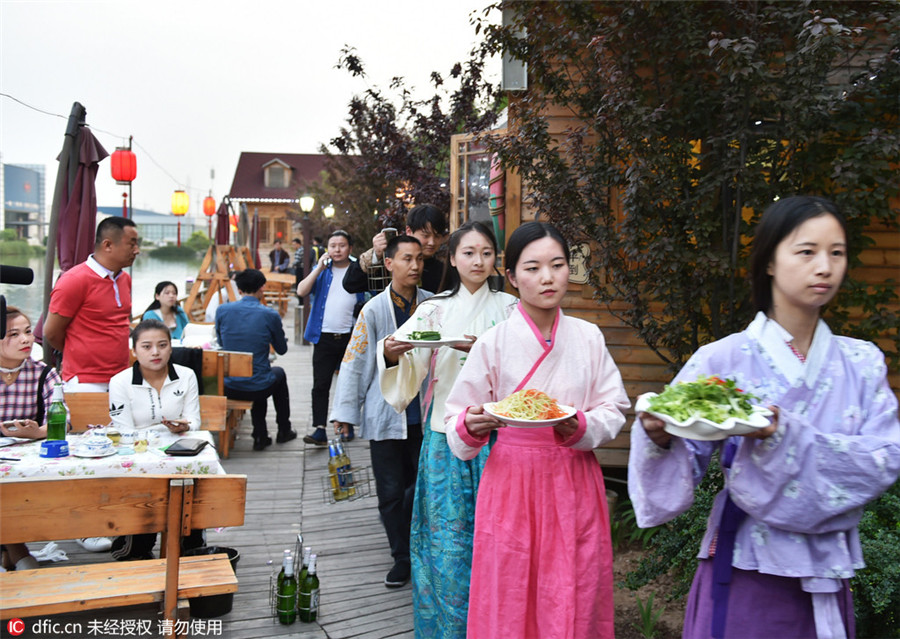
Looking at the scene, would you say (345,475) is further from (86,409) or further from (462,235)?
(462,235)

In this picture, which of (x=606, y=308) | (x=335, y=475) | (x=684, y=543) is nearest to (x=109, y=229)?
(x=335, y=475)

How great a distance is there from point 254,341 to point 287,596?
13.2 feet

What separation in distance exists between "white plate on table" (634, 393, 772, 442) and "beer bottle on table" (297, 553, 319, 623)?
2.86 metres

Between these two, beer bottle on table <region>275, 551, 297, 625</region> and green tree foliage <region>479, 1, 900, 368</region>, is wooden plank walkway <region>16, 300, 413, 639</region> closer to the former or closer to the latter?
beer bottle on table <region>275, 551, 297, 625</region>

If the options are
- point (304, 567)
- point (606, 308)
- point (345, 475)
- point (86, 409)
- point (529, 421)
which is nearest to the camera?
point (529, 421)

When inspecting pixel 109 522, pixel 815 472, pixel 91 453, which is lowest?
pixel 109 522

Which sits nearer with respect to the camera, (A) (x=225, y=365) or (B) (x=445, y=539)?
(B) (x=445, y=539)

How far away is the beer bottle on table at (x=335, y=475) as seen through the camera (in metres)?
6.37

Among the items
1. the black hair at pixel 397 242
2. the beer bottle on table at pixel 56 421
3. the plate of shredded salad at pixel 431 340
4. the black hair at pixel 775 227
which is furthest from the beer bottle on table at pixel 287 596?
the black hair at pixel 775 227

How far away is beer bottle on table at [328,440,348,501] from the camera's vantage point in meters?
6.37

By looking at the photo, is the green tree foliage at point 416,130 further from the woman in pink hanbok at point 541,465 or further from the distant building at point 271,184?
the distant building at point 271,184

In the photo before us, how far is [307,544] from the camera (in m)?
5.42

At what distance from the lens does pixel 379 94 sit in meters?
9.84

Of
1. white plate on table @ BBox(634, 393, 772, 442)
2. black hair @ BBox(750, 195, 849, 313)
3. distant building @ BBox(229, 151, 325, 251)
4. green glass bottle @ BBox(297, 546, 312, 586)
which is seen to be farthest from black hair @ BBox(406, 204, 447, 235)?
distant building @ BBox(229, 151, 325, 251)
